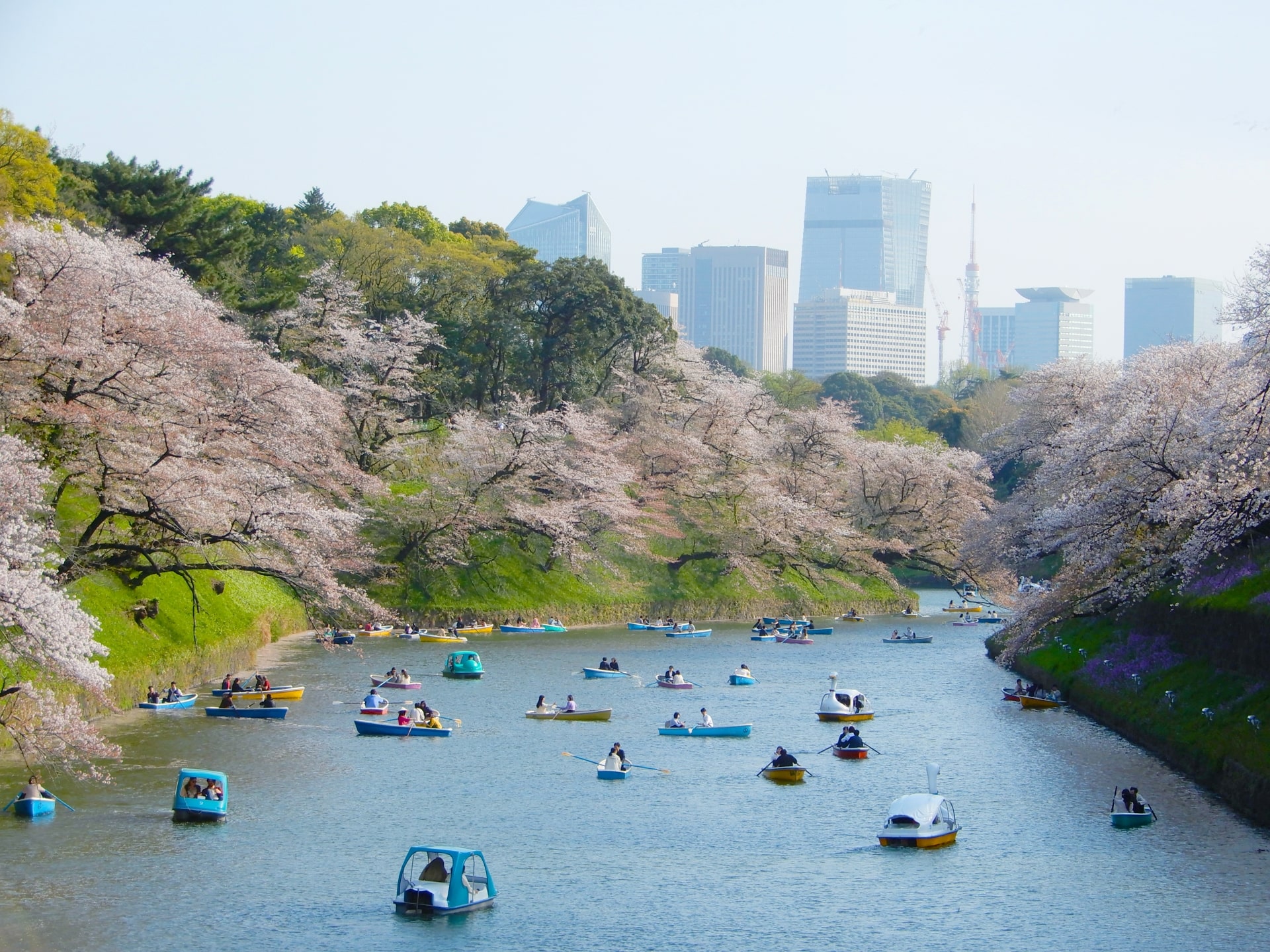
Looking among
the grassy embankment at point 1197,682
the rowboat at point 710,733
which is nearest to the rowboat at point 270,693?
the rowboat at point 710,733

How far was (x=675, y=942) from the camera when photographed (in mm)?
21938

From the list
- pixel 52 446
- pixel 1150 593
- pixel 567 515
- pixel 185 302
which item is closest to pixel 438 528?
pixel 567 515

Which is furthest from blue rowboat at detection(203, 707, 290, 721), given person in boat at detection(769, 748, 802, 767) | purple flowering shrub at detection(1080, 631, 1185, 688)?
purple flowering shrub at detection(1080, 631, 1185, 688)

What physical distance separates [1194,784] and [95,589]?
1265 inches

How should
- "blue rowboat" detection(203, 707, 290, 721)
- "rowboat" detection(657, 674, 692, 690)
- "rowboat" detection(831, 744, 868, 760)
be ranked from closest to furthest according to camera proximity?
"rowboat" detection(831, 744, 868, 760) < "blue rowboat" detection(203, 707, 290, 721) < "rowboat" detection(657, 674, 692, 690)

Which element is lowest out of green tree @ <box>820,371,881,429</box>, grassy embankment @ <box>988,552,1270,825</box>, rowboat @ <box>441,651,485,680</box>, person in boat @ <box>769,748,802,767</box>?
person in boat @ <box>769,748,802,767</box>

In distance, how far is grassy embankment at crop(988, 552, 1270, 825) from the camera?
29750mm

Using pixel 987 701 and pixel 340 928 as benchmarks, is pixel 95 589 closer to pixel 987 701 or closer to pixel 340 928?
pixel 340 928

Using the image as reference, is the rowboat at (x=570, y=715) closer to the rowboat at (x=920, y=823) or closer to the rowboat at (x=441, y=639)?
the rowboat at (x=920, y=823)

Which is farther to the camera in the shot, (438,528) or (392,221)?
(392,221)

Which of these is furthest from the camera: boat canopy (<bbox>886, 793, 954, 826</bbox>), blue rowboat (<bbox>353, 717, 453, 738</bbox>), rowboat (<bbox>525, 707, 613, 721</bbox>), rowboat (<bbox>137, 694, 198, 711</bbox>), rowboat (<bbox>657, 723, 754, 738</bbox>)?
rowboat (<bbox>525, 707, 613, 721</bbox>)

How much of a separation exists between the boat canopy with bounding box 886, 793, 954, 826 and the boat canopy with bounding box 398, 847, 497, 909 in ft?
29.8

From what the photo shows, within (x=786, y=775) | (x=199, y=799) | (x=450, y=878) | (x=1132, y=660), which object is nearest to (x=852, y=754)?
(x=786, y=775)

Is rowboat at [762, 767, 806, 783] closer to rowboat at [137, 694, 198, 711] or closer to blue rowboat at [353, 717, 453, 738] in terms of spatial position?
blue rowboat at [353, 717, 453, 738]
